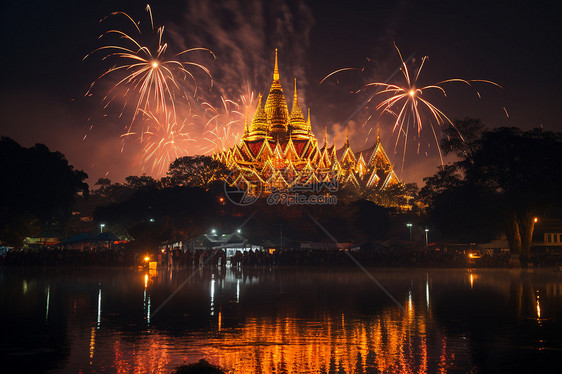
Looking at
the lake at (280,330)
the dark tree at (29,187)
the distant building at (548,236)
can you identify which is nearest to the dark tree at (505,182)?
the distant building at (548,236)

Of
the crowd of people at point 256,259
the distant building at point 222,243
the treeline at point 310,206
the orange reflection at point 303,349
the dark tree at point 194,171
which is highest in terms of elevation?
the dark tree at point 194,171

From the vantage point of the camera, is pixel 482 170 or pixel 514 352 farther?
pixel 482 170

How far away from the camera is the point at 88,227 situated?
3984 inches

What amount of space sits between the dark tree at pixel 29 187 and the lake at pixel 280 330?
25668mm

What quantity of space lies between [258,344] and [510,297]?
13.5 meters

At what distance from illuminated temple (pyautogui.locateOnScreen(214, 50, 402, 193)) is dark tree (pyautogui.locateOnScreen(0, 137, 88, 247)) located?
28.7m

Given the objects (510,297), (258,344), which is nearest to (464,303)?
(510,297)

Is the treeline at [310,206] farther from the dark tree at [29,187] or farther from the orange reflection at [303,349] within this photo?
the orange reflection at [303,349]

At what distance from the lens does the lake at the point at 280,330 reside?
998 centimetres

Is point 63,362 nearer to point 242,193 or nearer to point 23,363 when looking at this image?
point 23,363

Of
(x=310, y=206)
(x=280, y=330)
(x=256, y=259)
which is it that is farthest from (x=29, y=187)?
(x=280, y=330)

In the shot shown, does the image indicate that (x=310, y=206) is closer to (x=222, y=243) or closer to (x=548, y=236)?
(x=222, y=243)

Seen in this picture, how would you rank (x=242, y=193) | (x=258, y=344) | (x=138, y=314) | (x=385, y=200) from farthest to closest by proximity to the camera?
(x=385, y=200), (x=242, y=193), (x=138, y=314), (x=258, y=344)

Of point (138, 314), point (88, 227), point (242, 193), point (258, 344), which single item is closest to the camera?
point (258, 344)
